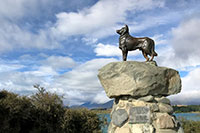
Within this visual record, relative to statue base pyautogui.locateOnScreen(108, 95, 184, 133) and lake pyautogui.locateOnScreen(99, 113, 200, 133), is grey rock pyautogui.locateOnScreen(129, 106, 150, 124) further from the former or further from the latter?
lake pyautogui.locateOnScreen(99, 113, 200, 133)

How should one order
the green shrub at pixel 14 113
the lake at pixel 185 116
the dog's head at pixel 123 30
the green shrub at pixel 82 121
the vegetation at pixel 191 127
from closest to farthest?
the dog's head at pixel 123 30 → the green shrub at pixel 14 113 → the green shrub at pixel 82 121 → the lake at pixel 185 116 → the vegetation at pixel 191 127

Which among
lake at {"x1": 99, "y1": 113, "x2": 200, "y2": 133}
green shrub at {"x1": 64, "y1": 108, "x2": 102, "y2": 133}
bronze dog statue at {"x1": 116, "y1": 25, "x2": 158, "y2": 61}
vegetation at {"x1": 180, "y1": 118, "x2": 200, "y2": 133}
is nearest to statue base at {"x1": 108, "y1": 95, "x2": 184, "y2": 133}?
bronze dog statue at {"x1": 116, "y1": 25, "x2": 158, "y2": 61}

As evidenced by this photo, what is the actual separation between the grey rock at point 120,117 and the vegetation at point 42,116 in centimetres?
441

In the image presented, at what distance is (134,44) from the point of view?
18.0ft

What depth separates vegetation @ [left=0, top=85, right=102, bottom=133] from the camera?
7547 mm

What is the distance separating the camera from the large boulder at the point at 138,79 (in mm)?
4789

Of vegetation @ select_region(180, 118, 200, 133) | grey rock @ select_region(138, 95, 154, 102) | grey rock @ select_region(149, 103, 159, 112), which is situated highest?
grey rock @ select_region(138, 95, 154, 102)

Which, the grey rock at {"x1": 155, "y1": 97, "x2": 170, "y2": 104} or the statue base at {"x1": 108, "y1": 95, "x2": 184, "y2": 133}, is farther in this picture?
the grey rock at {"x1": 155, "y1": 97, "x2": 170, "y2": 104}

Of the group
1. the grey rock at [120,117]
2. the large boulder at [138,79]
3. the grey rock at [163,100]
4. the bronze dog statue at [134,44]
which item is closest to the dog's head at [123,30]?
the bronze dog statue at [134,44]

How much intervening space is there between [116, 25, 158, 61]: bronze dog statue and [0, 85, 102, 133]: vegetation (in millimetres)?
4822

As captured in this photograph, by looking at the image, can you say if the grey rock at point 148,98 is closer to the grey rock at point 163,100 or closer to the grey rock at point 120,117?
the grey rock at point 163,100

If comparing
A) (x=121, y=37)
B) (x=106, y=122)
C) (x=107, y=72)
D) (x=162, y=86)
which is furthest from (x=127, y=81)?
(x=106, y=122)

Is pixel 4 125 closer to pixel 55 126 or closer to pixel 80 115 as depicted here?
pixel 55 126

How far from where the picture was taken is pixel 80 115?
31.5 ft
